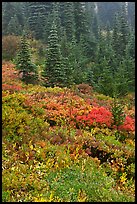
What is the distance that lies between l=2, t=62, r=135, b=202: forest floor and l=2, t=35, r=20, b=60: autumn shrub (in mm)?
21069

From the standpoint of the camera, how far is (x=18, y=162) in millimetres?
11516

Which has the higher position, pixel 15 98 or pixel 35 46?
pixel 35 46

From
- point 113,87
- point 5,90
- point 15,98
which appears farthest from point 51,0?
point 15,98

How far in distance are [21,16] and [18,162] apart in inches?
1915

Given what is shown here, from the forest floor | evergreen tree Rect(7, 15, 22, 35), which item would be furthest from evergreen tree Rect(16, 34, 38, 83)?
evergreen tree Rect(7, 15, 22, 35)

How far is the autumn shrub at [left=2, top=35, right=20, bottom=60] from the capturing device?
4044 cm

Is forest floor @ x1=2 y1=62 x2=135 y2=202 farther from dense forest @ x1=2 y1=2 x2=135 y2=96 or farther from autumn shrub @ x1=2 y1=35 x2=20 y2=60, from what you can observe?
autumn shrub @ x1=2 y1=35 x2=20 y2=60

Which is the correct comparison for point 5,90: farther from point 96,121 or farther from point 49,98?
point 96,121

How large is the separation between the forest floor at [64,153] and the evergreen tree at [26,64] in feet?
26.5

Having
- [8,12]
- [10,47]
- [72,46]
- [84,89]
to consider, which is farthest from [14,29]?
[84,89]

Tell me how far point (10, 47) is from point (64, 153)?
3186cm

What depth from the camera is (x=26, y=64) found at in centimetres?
2831

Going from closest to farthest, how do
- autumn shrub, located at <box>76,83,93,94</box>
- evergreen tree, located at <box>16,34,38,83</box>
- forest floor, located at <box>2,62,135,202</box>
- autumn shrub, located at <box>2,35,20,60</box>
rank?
forest floor, located at <box>2,62,135,202</box> → autumn shrub, located at <box>76,83,93,94</box> → evergreen tree, located at <box>16,34,38,83</box> → autumn shrub, located at <box>2,35,20,60</box>

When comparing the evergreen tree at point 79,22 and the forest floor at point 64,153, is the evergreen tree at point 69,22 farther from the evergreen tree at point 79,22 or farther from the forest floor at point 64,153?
the forest floor at point 64,153
